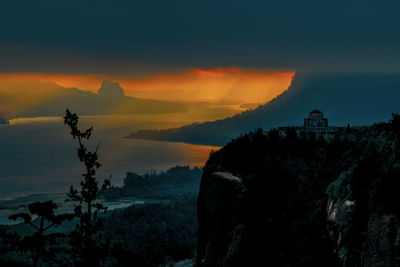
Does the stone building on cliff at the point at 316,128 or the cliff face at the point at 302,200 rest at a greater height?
the stone building on cliff at the point at 316,128

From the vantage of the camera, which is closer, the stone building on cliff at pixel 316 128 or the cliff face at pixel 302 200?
the cliff face at pixel 302 200

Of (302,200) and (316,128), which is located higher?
(316,128)

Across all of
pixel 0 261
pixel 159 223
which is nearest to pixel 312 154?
pixel 0 261

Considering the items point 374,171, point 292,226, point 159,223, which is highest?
point 374,171

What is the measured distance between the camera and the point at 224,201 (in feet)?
129

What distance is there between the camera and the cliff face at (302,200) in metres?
27.8

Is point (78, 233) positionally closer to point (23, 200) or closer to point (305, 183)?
point (305, 183)

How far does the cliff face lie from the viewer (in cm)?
2775

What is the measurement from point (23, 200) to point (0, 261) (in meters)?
89.5

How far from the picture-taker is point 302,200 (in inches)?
1437

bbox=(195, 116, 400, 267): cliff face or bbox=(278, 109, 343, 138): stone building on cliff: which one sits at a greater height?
bbox=(278, 109, 343, 138): stone building on cliff

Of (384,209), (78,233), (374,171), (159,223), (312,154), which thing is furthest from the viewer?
(159,223)

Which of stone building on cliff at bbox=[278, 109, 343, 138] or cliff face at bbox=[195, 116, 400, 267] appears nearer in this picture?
cliff face at bbox=[195, 116, 400, 267]

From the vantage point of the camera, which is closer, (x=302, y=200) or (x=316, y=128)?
(x=302, y=200)
